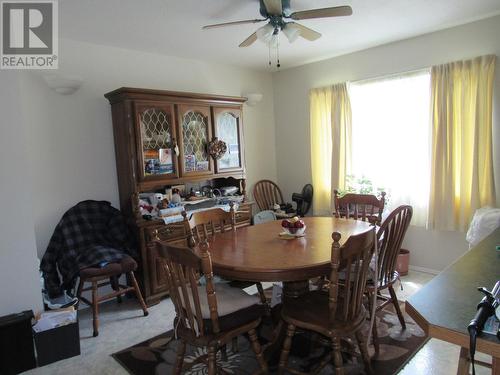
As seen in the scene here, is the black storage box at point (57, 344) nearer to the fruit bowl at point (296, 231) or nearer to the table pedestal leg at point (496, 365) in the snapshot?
the fruit bowl at point (296, 231)

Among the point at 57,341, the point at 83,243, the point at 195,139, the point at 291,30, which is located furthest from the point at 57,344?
the point at 291,30

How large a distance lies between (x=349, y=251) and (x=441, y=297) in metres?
0.58

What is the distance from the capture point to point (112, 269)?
2.79 meters

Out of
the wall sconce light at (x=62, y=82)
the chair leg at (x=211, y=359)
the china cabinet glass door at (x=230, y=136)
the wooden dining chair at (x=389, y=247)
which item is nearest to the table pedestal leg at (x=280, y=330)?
the wooden dining chair at (x=389, y=247)

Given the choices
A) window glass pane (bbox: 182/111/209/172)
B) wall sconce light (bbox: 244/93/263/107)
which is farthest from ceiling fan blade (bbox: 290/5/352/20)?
wall sconce light (bbox: 244/93/263/107)

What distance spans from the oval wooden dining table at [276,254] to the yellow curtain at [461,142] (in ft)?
4.29

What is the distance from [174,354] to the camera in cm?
234

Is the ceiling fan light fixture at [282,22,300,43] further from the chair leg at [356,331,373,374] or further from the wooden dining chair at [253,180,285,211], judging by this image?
the wooden dining chair at [253,180,285,211]

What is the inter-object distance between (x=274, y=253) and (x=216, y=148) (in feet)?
6.23

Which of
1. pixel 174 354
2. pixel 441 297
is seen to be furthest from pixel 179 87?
pixel 441 297

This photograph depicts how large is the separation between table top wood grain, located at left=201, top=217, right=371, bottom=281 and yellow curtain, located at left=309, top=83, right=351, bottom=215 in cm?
157

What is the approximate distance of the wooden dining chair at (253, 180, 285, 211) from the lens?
465 centimetres

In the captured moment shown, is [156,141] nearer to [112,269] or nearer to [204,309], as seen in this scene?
[112,269]

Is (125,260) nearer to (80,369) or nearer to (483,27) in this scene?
(80,369)
